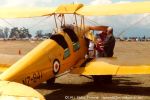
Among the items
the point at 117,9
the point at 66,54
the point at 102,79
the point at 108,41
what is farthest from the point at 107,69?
the point at 108,41

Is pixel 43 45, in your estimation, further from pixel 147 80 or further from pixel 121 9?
pixel 147 80

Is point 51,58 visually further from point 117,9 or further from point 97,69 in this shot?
point 117,9

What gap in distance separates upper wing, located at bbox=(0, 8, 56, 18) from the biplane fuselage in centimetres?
112

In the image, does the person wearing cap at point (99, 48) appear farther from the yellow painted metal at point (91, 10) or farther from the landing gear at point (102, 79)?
the yellow painted metal at point (91, 10)

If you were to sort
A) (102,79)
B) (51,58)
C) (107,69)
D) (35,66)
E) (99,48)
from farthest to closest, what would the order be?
1. (99,48)
2. (102,79)
3. (107,69)
4. (51,58)
5. (35,66)

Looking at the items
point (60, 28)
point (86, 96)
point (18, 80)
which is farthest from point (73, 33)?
point (18, 80)

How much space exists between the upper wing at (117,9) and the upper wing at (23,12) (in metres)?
1.25

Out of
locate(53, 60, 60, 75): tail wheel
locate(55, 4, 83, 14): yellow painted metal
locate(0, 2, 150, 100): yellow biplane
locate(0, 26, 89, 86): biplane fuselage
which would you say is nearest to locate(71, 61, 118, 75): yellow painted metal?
locate(0, 2, 150, 100): yellow biplane

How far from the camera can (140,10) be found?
11648 millimetres

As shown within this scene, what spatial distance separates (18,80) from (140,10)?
175 inches

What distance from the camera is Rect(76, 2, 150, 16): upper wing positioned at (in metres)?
11.8

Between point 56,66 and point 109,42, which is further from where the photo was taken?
point 109,42

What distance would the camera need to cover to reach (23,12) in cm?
1388

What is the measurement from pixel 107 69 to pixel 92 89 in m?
1.12
